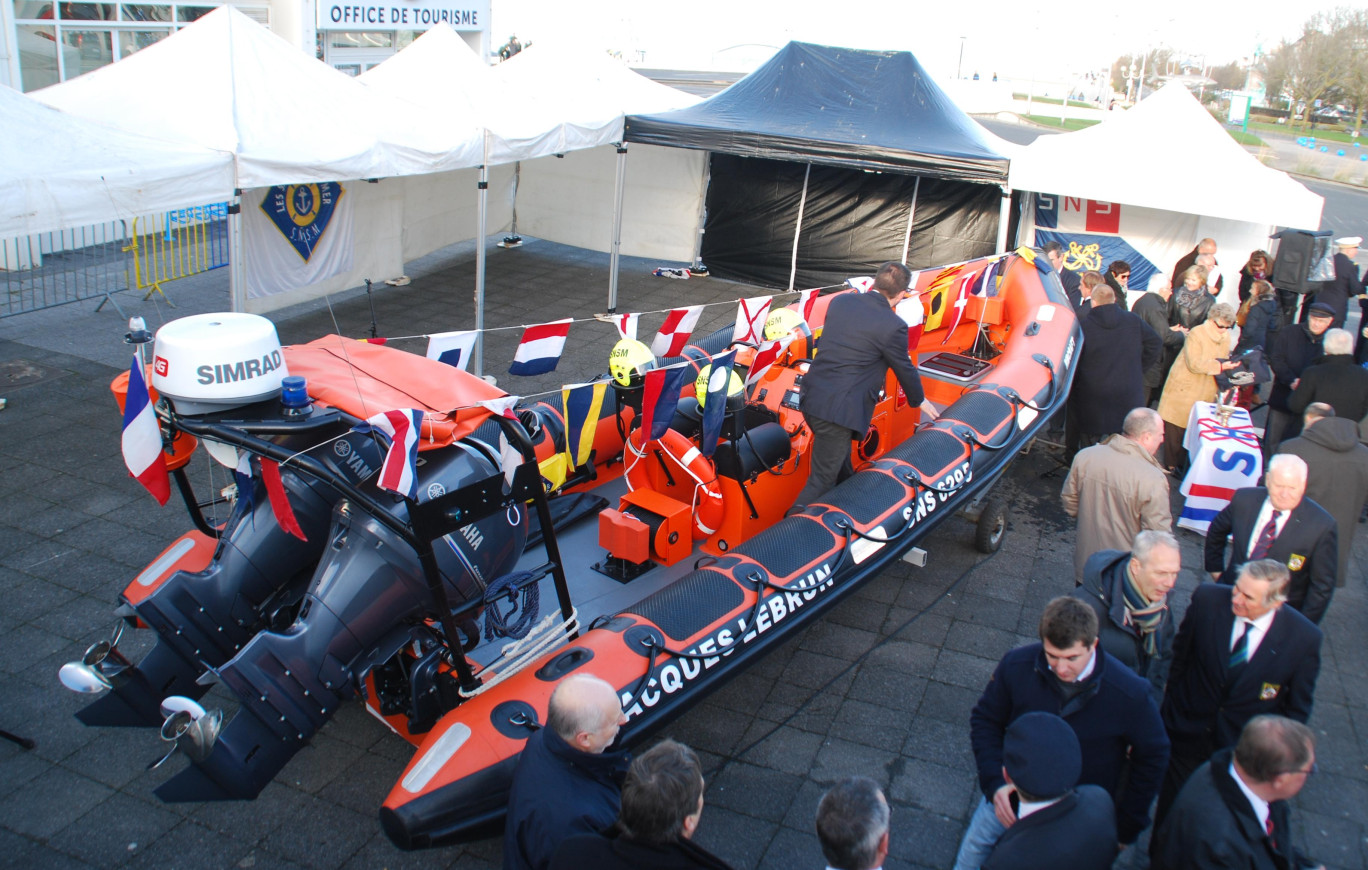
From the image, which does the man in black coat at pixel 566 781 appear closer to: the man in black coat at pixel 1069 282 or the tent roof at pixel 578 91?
the man in black coat at pixel 1069 282

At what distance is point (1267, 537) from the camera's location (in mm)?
3836

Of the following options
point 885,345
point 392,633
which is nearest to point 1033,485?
point 885,345

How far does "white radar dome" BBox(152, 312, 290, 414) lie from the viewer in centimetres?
311

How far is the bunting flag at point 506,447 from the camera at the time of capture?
3.30 m

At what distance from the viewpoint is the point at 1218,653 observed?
10.4 feet

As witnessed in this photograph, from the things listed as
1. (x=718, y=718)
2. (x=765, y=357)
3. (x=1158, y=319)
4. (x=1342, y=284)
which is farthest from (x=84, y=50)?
(x=1342, y=284)

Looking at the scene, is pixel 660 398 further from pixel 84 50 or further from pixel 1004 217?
pixel 84 50

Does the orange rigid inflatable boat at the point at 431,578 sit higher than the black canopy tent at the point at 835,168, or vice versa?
the black canopy tent at the point at 835,168

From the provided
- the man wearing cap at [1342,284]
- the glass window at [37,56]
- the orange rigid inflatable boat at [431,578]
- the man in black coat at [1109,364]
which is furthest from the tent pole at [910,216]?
the glass window at [37,56]

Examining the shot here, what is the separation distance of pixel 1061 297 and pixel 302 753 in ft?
20.5

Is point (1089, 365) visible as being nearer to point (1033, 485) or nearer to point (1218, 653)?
point (1033, 485)

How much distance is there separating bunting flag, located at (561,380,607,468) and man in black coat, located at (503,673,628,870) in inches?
80.3

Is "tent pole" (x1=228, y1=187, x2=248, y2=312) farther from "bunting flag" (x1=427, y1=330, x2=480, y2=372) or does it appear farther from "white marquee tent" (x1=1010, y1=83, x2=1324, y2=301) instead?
"white marquee tent" (x1=1010, y1=83, x2=1324, y2=301)

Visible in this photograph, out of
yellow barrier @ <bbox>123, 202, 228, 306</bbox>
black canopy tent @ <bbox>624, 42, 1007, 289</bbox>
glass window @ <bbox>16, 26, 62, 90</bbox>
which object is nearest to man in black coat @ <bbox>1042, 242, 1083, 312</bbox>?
black canopy tent @ <bbox>624, 42, 1007, 289</bbox>
